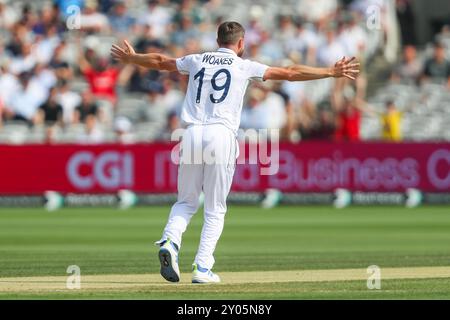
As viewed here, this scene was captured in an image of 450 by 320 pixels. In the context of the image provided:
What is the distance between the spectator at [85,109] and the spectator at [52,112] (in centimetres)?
33

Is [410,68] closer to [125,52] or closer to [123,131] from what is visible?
[123,131]

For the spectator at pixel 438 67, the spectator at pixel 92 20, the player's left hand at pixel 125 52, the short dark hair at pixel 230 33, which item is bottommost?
the player's left hand at pixel 125 52

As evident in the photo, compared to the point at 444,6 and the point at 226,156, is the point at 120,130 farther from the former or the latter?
the point at 226,156

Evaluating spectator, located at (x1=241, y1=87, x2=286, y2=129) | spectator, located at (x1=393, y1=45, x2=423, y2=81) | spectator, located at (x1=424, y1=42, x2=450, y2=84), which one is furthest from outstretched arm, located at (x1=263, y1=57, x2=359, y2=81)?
spectator, located at (x1=393, y1=45, x2=423, y2=81)

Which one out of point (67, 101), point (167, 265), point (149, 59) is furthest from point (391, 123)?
point (167, 265)

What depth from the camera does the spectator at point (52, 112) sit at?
84.4 feet

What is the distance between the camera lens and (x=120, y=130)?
2553 centimetres

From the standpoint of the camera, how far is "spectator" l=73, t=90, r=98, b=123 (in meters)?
25.7

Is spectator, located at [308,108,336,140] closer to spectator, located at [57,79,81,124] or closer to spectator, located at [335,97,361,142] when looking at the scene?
spectator, located at [335,97,361,142]

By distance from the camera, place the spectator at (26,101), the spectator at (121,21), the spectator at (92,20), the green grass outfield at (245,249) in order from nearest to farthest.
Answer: the green grass outfield at (245,249), the spectator at (26,101), the spectator at (92,20), the spectator at (121,21)

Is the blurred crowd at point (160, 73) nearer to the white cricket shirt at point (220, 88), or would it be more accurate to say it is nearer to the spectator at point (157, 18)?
the spectator at point (157, 18)

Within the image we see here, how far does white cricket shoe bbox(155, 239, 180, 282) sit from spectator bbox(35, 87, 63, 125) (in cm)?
1529

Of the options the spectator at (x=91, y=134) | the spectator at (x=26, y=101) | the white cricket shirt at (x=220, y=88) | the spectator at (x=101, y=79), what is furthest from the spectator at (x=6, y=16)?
the white cricket shirt at (x=220, y=88)
